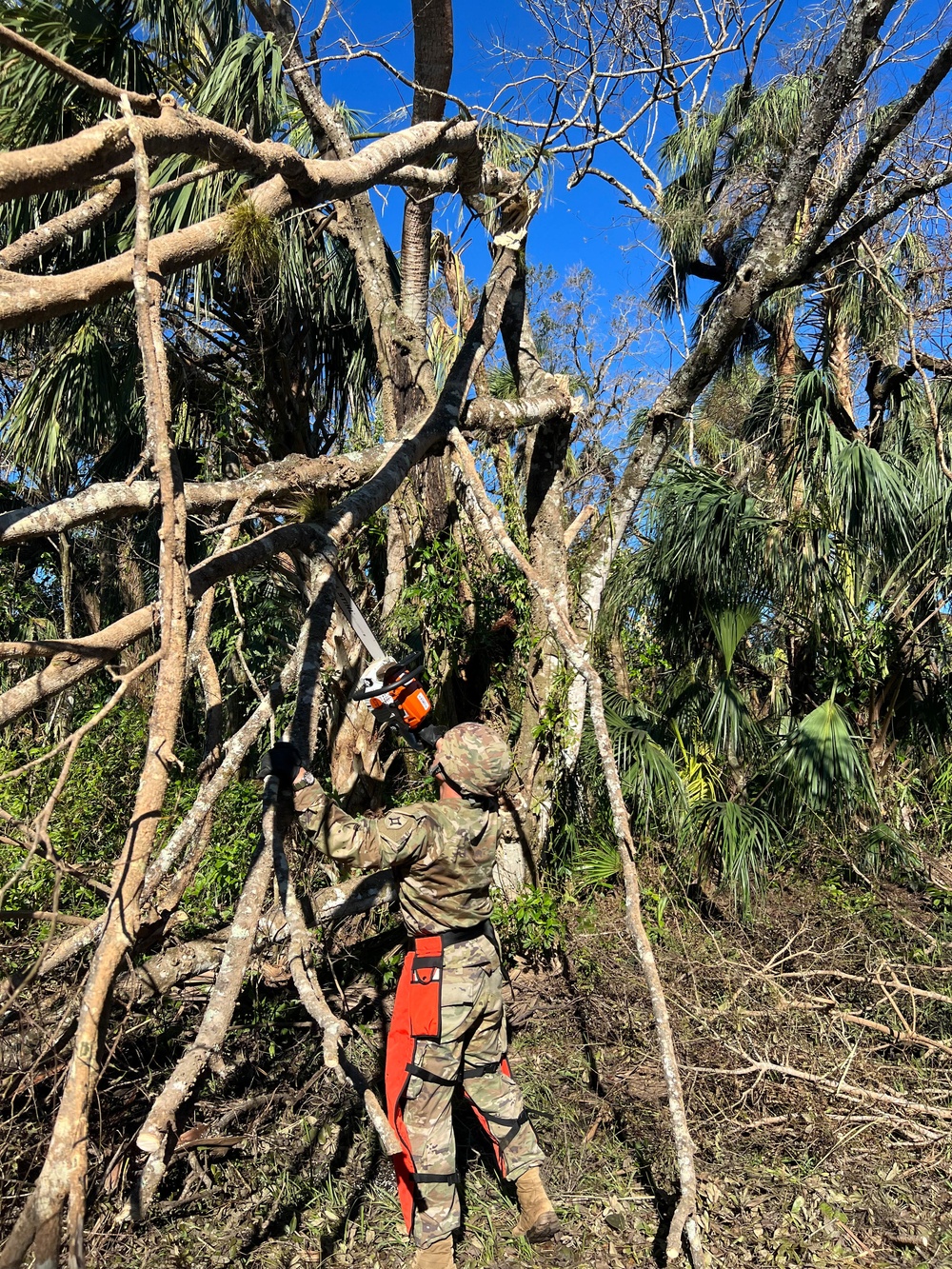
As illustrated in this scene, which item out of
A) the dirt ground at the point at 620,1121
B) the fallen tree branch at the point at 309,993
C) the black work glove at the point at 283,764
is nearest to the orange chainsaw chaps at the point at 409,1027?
the dirt ground at the point at 620,1121

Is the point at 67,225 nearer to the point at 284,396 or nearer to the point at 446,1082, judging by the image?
the point at 446,1082

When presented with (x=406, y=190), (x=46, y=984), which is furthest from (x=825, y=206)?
(x=46, y=984)

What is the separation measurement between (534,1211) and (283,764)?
83.4 inches

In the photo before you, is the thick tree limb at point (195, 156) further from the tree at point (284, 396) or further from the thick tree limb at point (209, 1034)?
the thick tree limb at point (209, 1034)

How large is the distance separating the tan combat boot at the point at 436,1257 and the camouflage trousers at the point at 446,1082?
0.02 m

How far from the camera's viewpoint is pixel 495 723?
242 inches

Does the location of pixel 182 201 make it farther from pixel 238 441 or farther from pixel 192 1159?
pixel 192 1159

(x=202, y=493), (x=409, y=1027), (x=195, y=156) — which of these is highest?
(x=195, y=156)

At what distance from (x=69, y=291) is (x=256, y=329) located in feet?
17.2

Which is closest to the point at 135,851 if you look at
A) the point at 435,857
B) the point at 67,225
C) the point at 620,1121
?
the point at 67,225

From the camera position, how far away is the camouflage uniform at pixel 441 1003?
11.1 ft

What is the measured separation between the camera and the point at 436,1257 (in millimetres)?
3275

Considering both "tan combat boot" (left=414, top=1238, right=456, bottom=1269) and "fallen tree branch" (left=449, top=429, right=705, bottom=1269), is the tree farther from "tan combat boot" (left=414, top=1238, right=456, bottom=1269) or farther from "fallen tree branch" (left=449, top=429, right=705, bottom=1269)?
"tan combat boot" (left=414, top=1238, right=456, bottom=1269)

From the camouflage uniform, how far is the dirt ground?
0.36m
